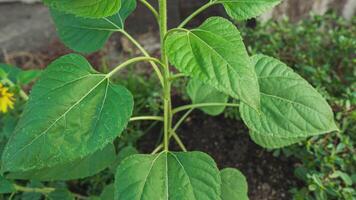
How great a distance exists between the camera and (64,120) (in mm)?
897

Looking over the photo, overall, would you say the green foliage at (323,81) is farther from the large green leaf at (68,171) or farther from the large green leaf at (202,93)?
the large green leaf at (68,171)

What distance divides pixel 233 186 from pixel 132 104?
424 millimetres

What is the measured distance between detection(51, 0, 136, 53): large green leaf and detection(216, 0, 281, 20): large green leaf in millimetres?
335

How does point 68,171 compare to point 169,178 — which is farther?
point 68,171

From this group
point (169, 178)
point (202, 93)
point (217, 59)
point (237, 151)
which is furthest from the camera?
point (237, 151)

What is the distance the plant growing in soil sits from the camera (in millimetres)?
A: 825

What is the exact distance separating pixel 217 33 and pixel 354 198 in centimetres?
75

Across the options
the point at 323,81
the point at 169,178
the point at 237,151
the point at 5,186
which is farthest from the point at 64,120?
the point at 323,81

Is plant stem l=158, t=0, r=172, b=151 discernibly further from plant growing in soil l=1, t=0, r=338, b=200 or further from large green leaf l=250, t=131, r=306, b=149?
large green leaf l=250, t=131, r=306, b=149

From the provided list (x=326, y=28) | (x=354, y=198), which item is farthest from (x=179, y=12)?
(x=354, y=198)

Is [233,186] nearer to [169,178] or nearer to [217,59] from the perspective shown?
[169,178]

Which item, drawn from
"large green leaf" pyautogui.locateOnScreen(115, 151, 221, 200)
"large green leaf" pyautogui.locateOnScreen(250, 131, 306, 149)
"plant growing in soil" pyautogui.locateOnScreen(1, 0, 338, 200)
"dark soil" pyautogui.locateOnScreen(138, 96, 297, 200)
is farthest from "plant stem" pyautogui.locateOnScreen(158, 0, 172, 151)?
"dark soil" pyautogui.locateOnScreen(138, 96, 297, 200)

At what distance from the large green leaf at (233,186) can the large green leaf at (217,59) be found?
46 cm

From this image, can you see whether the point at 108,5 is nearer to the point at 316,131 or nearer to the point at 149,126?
the point at 316,131
